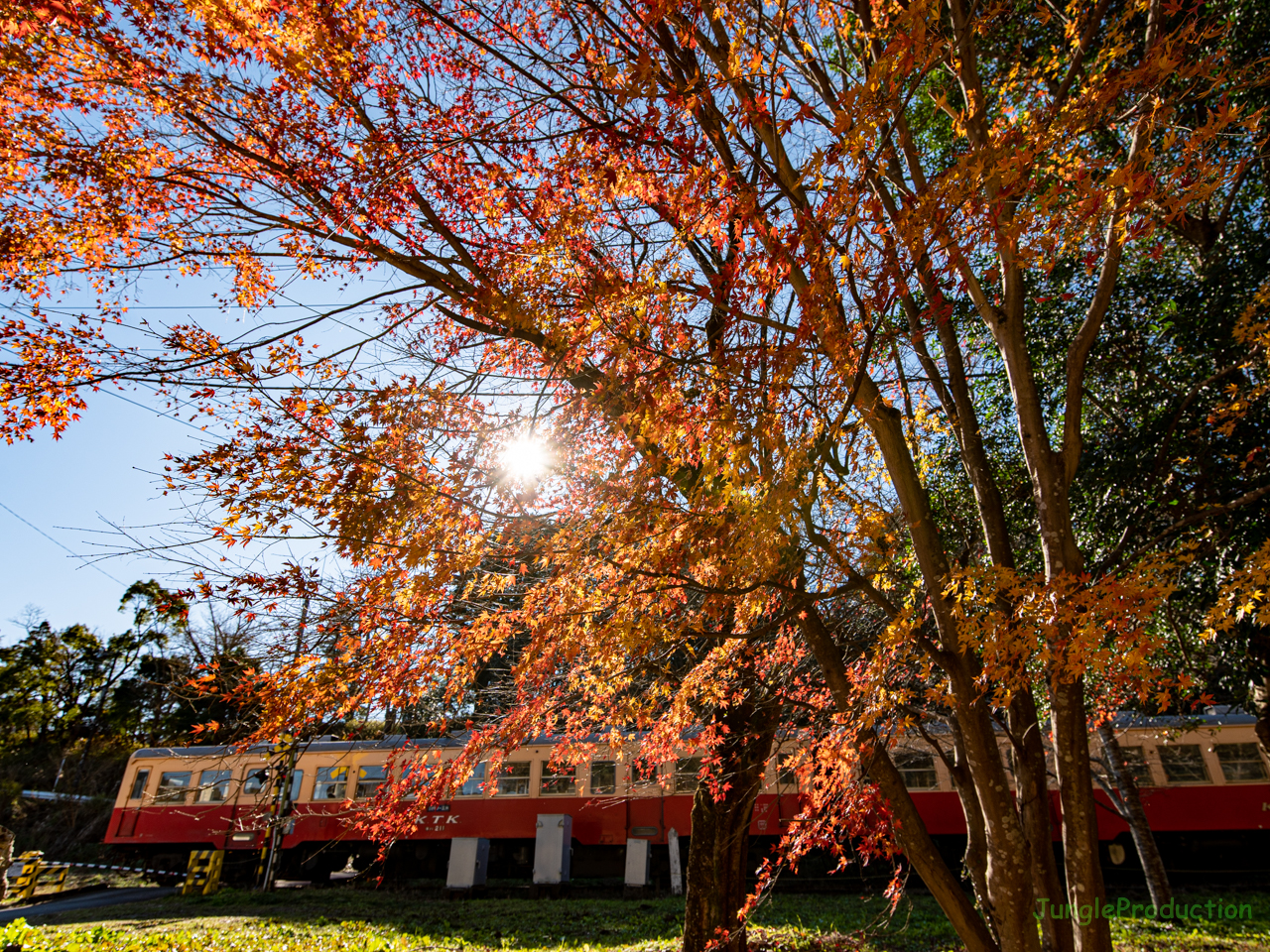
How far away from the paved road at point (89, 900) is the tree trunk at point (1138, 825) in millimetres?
13388

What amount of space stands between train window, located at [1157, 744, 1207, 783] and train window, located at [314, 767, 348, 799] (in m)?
13.5

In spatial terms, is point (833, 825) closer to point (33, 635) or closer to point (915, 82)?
point (915, 82)

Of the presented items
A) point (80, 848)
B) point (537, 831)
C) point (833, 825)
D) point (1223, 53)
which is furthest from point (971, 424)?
point (80, 848)

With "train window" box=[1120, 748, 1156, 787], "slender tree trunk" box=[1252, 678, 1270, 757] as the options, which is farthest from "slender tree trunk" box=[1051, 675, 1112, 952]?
"train window" box=[1120, 748, 1156, 787]

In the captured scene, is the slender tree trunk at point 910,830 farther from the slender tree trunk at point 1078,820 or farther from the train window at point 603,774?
the train window at point 603,774

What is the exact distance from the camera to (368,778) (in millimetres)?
12016

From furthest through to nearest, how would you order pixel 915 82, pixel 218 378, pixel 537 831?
pixel 537 831 < pixel 218 378 < pixel 915 82

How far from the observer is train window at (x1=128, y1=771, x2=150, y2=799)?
1334 cm

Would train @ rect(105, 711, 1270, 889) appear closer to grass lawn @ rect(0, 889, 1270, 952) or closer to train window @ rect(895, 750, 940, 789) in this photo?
train window @ rect(895, 750, 940, 789)

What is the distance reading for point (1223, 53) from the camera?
16.0ft

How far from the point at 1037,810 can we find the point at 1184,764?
30.3 feet

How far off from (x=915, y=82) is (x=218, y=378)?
403 centimetres

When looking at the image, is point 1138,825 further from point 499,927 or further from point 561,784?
point 561,784

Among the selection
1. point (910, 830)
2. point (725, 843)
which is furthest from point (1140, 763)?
point (910, 830)
